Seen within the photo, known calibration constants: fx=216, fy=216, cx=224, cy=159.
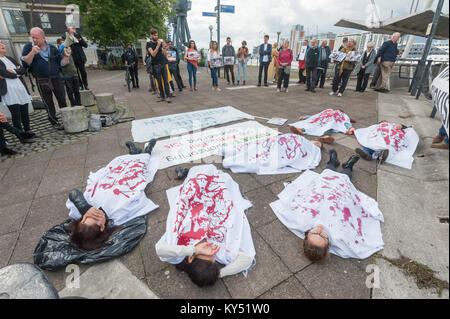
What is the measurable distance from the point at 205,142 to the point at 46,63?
4.20 metres

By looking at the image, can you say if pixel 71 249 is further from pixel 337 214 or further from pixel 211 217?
pixel 337 214

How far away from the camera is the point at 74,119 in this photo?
5.17 m

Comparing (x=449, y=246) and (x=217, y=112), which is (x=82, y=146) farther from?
(x=449, y=246)

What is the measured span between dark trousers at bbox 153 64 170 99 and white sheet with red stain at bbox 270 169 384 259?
21.5 feet

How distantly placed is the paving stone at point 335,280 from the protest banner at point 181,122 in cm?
402

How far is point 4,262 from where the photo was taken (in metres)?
2.05

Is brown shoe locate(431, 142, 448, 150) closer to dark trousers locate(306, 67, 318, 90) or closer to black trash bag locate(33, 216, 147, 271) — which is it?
black trash bag locate(33, 216, 147, 271)

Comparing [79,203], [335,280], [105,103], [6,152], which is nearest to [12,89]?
[6,152]

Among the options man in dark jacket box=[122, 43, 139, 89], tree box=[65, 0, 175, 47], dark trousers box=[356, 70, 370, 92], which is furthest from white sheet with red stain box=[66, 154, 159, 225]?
tree box=[65, 0, 175, 47]

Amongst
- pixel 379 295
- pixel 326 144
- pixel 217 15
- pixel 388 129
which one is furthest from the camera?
pixel 217 15

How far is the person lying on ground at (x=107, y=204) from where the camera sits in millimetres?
2094

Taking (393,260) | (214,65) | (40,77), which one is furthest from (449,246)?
(214,65)

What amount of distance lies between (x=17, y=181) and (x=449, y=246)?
4857 millimetres

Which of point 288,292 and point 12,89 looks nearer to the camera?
point 288,292
